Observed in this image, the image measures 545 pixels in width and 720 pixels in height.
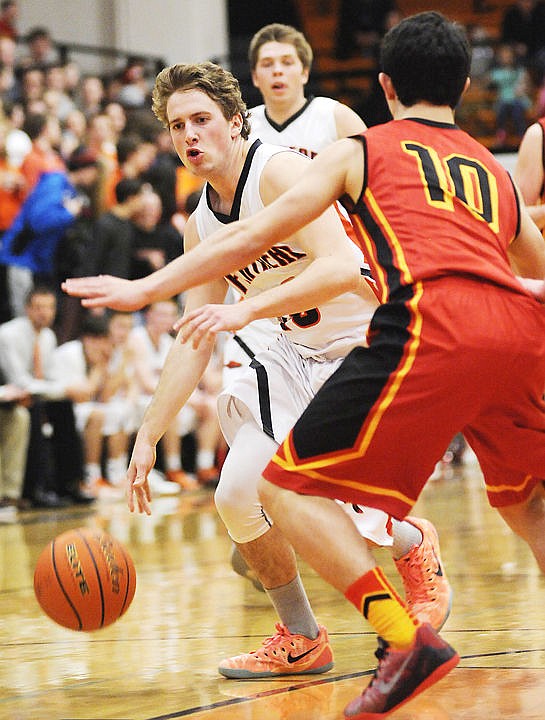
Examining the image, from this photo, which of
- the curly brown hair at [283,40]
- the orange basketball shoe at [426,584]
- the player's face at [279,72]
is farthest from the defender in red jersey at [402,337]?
the curly brown hair at [283,40]

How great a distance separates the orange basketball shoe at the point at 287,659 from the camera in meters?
3.94

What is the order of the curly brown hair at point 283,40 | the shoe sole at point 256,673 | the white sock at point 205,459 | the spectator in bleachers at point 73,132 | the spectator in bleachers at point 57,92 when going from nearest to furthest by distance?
1. the shoe sole at point 256,673
2. the curly brown hair at point 283,40
3. the white sock at point 205,459
4. the spectator in bleachers at point 73,132
5. the spectator in bleachers at point 57,92

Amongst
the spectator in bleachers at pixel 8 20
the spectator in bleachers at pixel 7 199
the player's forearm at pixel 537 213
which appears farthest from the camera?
the spectator in bleachers at pixel 8 20

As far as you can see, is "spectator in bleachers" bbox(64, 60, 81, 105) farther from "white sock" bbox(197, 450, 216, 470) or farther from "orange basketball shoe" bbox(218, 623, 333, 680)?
"orange basketball shoe" bbox(218, 623, 333, 680)

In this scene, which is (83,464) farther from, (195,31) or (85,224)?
(195,31)

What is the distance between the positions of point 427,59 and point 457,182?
33 cm

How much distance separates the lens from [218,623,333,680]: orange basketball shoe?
3.94 metres

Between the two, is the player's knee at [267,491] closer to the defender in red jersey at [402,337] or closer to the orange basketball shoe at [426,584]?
the defender in red jersey at [402,337]

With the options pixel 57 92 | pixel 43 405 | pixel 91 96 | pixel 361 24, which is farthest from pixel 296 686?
pixel 361 24

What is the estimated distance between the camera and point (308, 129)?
6.09 m

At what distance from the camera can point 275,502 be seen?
3.27m

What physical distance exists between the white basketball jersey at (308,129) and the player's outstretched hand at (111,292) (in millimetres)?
3034

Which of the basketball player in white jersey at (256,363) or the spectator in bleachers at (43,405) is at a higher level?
the basketball player in white jersey at (256,363)

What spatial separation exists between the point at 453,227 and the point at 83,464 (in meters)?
7.57
